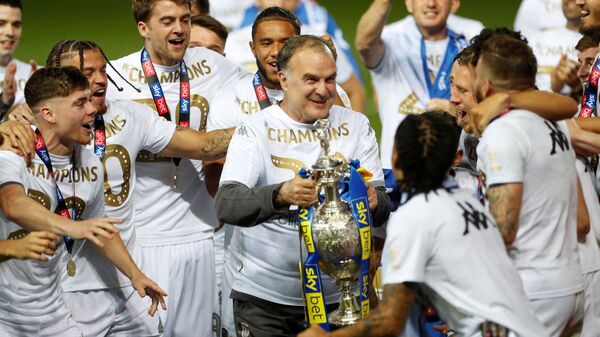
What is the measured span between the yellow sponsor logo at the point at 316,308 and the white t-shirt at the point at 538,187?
979mm

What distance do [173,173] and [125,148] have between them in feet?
1.93

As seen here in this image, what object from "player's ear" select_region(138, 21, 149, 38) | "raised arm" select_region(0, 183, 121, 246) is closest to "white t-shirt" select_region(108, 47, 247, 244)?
"player's ear" select_region(138, 21, 149, 38)

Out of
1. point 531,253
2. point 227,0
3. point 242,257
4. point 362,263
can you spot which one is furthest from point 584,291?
point 227,0

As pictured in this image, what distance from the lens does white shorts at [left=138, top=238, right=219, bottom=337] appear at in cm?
718

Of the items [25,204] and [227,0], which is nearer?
[25,204]

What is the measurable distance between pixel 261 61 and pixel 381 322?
100 inches

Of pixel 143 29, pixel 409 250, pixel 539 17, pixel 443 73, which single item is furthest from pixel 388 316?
pixel 539 17

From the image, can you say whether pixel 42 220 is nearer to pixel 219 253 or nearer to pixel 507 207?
pixel 507 207

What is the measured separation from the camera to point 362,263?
17.6 feet

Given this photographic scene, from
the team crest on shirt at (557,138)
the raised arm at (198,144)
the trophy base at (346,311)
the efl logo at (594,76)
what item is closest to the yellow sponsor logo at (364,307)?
the trophy base at (346,311)

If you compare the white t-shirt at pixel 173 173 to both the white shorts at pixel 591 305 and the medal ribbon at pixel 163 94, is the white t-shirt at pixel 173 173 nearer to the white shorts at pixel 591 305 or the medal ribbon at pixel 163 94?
the medal ribbon at pixel 163 94

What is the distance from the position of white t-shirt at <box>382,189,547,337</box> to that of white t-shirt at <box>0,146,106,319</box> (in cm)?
209

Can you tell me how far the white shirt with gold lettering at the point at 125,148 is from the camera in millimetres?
6496

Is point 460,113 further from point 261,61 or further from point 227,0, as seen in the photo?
point 227,0
